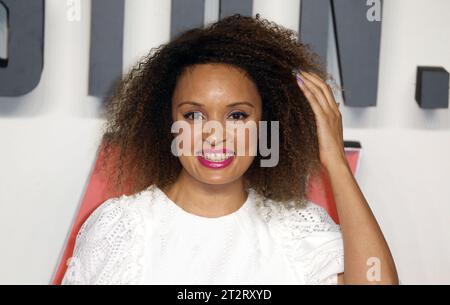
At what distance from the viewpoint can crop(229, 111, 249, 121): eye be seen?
5.96 ft

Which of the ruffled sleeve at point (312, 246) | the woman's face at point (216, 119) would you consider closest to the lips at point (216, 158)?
the woman's face at point (216, 119)

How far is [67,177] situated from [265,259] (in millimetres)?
737

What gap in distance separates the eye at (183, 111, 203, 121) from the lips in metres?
0.09

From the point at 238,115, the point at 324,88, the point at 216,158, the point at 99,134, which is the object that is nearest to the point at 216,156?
the point at 216,158

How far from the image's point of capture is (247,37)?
186 cm

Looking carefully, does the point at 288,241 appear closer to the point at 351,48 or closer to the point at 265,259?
the point at 265,259

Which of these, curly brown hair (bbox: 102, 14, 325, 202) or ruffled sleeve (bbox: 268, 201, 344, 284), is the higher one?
curly brown hair (bbox: 102, 14, 325, 202)

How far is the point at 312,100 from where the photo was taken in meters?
1.85

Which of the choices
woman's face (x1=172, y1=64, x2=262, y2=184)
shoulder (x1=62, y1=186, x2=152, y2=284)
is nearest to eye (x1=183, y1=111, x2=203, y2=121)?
woman's face (x1=172, y1=64, x2=262, y2=184)

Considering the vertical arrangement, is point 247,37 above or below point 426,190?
above

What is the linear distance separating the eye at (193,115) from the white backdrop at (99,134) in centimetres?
45

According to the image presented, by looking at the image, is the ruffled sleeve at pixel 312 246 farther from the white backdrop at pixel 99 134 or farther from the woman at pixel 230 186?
the white backdrop at pixel 99 134

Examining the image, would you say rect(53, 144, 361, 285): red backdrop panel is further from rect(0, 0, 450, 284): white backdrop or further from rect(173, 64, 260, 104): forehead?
rect(173, 64, 260, 104): forehead

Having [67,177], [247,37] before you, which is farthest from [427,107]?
[67,177]
